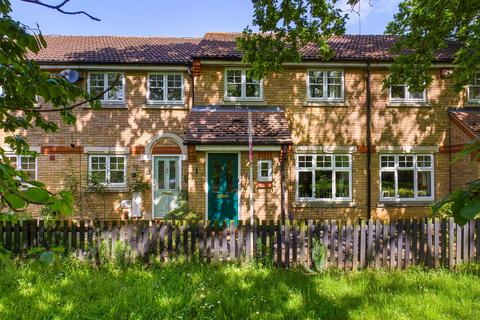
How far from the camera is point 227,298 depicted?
15.4 ft

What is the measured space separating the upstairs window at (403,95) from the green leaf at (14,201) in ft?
43.2

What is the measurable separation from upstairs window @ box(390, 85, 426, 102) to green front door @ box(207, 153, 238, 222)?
6.82 m

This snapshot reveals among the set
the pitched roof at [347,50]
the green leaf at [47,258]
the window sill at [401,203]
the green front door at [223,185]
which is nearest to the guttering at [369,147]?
the window sill at [401,203]

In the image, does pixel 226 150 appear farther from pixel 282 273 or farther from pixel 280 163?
pixel 282 273

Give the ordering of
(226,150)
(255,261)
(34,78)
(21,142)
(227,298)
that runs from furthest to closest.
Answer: (226,150), (255,261), (227,298), (21,142), (34,78)

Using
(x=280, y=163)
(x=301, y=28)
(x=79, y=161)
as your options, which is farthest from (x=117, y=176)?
(x=301, y=28)

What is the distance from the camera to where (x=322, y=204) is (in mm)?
11680

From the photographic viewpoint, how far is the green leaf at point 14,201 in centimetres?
130

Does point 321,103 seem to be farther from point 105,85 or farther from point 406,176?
point 105,85

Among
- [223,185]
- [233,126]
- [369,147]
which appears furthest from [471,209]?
[369,147]

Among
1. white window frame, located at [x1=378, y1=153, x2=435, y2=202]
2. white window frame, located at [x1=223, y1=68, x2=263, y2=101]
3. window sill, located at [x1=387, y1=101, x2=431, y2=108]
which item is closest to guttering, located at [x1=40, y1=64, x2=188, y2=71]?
white window frame, located at [x1=223, y1=68, x2=263, y2=101]

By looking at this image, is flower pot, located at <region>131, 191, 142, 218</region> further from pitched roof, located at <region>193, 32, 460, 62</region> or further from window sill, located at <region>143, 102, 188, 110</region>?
pitched roof, located at <region>193, 32, 460, 62</region>

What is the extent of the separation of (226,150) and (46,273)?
6.62 meters

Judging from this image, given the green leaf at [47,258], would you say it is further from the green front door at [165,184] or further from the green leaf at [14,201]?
the green front door at [165,184]
